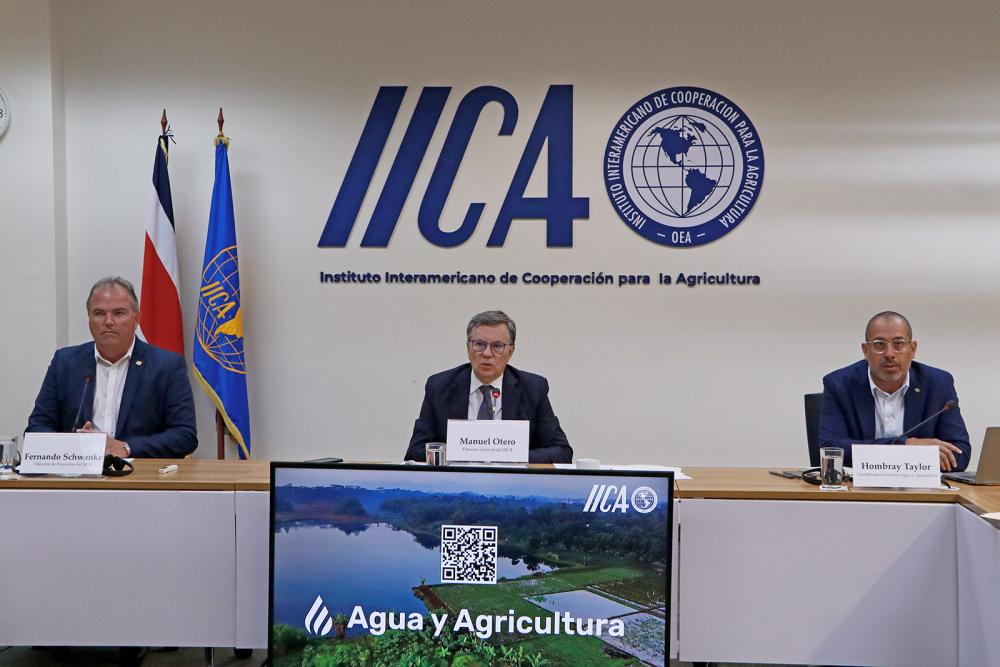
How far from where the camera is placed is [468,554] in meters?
1.67

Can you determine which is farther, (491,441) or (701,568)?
(491,441)

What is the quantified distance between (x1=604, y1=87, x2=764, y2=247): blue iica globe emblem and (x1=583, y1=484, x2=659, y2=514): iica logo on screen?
8.95 feet

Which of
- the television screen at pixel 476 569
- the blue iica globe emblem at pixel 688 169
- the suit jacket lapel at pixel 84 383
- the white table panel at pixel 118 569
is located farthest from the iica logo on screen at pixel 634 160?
the television screen at pixel 476 569

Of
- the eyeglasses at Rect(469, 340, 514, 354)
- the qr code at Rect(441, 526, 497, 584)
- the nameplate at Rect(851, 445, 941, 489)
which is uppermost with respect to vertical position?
the eyeglasses at Rect(469, 340, 514, 354)

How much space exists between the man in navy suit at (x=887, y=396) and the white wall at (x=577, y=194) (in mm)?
1095

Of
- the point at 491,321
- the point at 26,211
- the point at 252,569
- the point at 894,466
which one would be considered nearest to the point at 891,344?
the point at 894,466

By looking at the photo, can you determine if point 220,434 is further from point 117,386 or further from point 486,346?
point 486,346

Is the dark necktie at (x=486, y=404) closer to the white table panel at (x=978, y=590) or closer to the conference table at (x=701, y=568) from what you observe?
the conference table at (x=701, y=568)

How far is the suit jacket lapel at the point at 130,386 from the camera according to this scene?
3.15 meters

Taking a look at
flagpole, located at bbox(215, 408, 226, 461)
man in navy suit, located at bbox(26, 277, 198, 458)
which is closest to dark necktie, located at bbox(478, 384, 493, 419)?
man in navy suit, located at bbox(26, 277, 198, 458)

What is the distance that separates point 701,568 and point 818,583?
27 cm

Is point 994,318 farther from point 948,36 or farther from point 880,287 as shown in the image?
point 948,36

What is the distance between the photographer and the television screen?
1648 mm

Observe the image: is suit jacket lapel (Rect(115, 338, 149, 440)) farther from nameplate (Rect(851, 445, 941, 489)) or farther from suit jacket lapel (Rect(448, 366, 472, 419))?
nameplate (Rect(851, 445, 941, 489))
